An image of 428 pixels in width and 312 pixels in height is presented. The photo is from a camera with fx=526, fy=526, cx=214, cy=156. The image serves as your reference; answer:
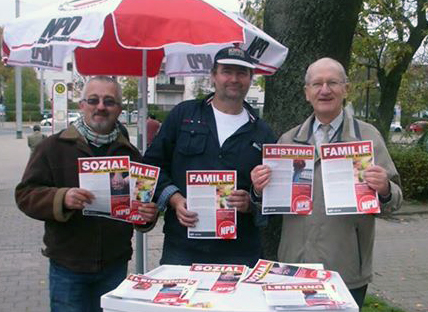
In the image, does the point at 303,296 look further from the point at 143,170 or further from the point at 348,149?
the point at 143,170

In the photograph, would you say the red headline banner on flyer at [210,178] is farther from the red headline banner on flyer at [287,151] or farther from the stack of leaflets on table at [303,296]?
the stack of leaflets on table at [303,296]

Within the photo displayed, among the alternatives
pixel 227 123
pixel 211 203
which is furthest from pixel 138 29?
pixel 211 203

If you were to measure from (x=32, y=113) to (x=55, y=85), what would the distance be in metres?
48.0

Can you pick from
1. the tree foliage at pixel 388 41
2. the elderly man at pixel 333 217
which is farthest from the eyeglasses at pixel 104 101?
the tree foliage at pixel 388 41

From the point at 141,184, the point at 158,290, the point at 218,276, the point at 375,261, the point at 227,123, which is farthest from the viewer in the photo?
the point at 375,261

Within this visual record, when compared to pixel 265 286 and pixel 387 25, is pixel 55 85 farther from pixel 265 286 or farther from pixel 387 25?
pixel 265 286

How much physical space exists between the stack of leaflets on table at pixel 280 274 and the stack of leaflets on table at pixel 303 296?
9 centimetres

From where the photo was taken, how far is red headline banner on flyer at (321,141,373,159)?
8.73 ft

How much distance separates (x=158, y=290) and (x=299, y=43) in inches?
107

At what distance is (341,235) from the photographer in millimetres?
2850

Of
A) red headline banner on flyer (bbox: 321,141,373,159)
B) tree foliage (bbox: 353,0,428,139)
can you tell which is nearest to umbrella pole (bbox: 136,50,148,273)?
red headline banner on flyer (bbox: 321,141,373,159)

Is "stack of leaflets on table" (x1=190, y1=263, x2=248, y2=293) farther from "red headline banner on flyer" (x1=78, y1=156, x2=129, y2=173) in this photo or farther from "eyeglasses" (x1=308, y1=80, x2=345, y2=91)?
"eyeglasses" (x1=308, y1=80, x2=345, y2=91)

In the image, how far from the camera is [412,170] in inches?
443

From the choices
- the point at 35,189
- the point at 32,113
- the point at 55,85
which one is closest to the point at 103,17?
the point at 35,189
